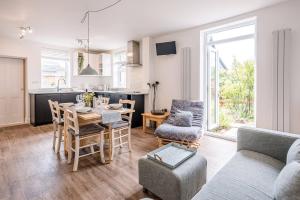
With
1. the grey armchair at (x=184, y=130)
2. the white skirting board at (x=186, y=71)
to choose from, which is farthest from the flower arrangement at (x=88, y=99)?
the white skirting board at (x=186, y=71)

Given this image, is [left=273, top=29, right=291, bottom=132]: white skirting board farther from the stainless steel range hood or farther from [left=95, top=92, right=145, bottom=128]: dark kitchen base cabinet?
the stainless steel range hood

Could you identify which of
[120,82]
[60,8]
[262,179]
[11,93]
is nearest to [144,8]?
[60,8]

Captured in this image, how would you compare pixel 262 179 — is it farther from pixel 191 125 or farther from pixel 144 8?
pixel 144 8

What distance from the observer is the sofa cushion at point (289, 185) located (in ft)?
3.50

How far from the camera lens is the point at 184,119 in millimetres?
3404

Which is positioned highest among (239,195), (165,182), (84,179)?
(239,195)

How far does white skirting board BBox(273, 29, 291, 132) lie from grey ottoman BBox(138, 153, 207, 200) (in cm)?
196

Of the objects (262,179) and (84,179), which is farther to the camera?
(84,179)

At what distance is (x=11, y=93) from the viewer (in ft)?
17.2

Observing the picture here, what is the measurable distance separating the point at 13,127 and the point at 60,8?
380 centimetres

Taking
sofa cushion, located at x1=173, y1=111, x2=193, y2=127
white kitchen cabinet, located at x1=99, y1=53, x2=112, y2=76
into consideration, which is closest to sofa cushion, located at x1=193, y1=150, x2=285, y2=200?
sofa cushion, located at x1=173, y1=111, x2=193, y2=127

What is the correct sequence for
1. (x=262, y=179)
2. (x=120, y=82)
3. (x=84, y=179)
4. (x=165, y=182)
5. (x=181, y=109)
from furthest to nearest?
1. (x=120, y=82)
2. (x=181, y=109)
3. (x=84, y=179)
4. (x=165, y=182)
5. (x=262, y=179)

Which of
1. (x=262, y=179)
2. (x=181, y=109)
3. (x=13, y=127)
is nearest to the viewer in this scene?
(x=262, y=179)

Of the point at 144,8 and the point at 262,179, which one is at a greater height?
the point at 144,8
